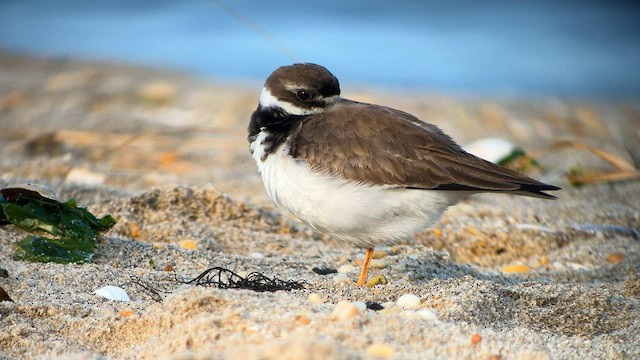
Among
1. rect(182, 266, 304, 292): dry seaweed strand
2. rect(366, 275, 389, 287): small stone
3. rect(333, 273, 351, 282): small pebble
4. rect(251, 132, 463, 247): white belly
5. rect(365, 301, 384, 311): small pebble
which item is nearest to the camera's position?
rect(365, 301, 384, 311): small pebble

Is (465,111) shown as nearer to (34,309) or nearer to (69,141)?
(69,141)

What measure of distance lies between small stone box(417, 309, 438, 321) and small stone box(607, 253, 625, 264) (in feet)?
6.29

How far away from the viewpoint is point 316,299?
326 cm

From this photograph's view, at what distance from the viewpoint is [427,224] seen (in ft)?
12.6

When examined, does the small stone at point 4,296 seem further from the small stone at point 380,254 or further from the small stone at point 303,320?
the small stone at point 380,254

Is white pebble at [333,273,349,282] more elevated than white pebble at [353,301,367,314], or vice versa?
white pebble at [353,301,367,314]

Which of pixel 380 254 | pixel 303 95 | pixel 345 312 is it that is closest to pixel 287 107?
pixel 303 95

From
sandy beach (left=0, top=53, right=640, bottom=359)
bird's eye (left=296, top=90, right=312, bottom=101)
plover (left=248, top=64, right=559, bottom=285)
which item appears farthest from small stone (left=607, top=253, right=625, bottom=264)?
bird's eye (left=296, top=90, right=312, bottom=101)

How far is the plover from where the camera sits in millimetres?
3715

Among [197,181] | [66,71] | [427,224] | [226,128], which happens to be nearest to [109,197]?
[197,181]

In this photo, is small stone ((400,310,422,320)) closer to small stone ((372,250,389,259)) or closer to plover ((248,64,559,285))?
plover ((248,64,559,285))

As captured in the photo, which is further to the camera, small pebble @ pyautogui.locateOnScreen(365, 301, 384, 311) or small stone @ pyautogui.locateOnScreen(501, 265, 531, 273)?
small stone @ pyautogui.locateOnScreen(501, 265, 531, 273)

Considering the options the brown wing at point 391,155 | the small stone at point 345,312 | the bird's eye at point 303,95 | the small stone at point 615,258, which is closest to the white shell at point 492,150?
the small stone at point 615,258

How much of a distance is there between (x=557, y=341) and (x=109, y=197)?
3210 mm
